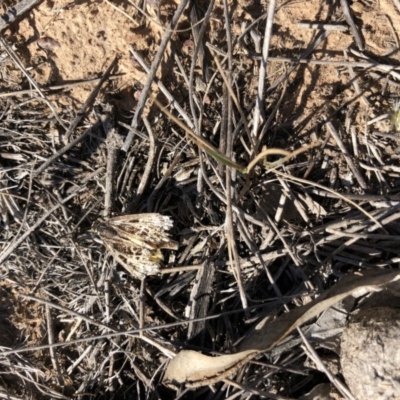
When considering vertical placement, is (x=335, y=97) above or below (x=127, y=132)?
below

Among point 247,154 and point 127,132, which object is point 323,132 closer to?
point 247,154

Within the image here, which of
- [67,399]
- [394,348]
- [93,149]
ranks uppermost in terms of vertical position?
[93,149]

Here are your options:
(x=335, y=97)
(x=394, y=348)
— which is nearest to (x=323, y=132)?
(x=335, y=97)

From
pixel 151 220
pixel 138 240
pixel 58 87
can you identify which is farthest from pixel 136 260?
pixel 58 87

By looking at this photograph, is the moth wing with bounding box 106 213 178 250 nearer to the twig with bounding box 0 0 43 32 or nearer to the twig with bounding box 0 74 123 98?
the twig with bounding box 0 74 123 98

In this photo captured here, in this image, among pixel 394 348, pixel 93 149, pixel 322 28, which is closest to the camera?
pixel 394 348

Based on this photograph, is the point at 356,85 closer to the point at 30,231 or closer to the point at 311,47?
the point at 311,47
